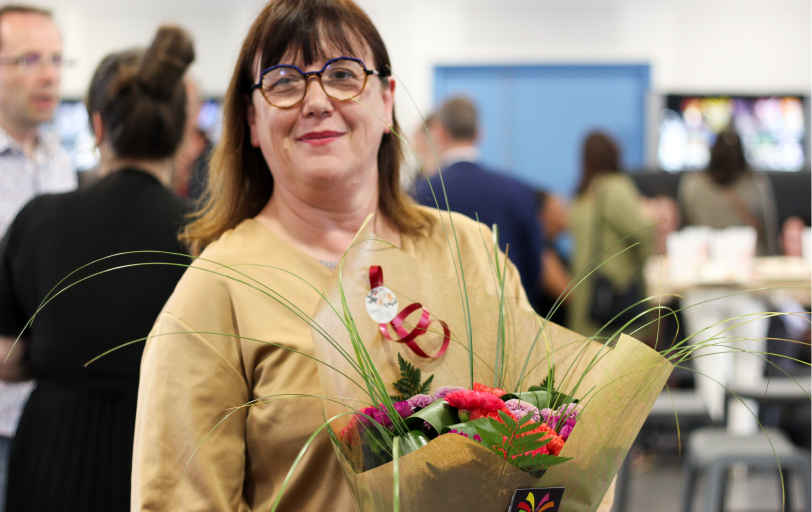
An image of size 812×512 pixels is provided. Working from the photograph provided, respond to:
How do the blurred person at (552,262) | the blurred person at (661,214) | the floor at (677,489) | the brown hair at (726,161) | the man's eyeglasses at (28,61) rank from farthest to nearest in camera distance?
the blurred person at (661,214) < the brown hair at (726,161) < the blurred person at (552,262) < the floor at (677,489) < the man's eyeglasses at (28,61)

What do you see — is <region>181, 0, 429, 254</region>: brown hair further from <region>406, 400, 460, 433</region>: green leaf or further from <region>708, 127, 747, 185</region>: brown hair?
<region>708, 127, 747, 185</region>: brown hair

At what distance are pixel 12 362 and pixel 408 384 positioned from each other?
1013mm

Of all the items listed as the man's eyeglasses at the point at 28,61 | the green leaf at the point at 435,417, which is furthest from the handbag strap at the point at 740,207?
the green leaf at the point at 435,417

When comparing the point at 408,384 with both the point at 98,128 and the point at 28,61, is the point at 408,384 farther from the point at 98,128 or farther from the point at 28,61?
the point at 28,61

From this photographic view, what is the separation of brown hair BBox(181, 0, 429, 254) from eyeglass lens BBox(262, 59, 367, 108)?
0.07 ft

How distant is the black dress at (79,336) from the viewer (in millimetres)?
1505

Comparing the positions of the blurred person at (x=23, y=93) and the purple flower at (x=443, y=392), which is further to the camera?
the blurred person at (x=23, y=93)

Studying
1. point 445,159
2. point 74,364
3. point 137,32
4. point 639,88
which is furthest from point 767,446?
point 137,32

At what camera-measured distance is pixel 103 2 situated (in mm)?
8148

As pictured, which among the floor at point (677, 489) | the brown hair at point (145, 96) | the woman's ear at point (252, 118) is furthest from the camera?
the floor at point (677, 489)

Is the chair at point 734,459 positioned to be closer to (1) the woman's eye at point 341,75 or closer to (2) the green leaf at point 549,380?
→ (2) the green leaf at point 549,380

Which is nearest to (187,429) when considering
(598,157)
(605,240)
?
(605,240)

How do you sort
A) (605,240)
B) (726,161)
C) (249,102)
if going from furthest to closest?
(726,161)
(605,240)
(249,102)

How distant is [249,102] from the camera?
1.21 meters
